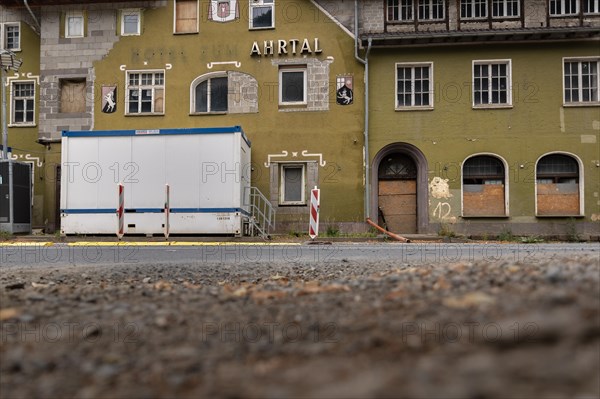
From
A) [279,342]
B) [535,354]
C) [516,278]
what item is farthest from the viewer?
[516,278]

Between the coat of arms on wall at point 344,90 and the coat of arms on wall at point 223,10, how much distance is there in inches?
190

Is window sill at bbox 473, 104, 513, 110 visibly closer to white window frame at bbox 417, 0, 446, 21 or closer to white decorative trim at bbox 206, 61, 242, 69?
white window frame at bbox 417, 0, 446, 21

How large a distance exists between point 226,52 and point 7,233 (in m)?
10.3

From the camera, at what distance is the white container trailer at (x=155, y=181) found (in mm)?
17484

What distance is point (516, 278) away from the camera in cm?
394

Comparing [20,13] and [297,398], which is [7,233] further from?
[297,398]

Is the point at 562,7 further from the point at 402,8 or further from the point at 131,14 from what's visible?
the point at 131,14

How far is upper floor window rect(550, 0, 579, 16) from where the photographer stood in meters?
21.9

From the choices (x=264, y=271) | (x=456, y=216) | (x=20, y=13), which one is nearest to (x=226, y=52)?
(x=20, y=13)

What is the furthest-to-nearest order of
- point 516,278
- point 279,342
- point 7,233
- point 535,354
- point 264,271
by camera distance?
point 7,233
point 264,271
point 516,278
point 279,342
point 535,354

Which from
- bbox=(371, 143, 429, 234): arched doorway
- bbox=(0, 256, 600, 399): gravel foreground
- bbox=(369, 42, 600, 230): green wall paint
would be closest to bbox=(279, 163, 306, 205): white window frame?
bbox=(371, 143, 429, 234): arched doorway

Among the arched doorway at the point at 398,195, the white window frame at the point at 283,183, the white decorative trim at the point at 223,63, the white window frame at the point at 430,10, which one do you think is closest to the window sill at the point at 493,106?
the arched doorway at the point at 398,195

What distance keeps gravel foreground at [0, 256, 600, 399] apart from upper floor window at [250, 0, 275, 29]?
20.1 metres

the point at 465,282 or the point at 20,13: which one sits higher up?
the point at 20,13
